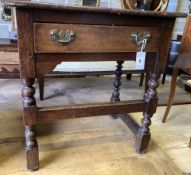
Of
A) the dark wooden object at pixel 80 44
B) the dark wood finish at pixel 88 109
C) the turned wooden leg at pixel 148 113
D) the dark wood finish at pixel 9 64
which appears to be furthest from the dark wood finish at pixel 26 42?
the dark wood finish at pixel 9 64

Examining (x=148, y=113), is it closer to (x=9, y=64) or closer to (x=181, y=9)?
(x=9, y=64)

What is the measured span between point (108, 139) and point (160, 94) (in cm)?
104

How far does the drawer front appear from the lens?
2.89 ft

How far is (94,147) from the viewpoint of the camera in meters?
1.30

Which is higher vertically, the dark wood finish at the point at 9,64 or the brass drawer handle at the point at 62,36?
the brass drawer handle at the point at 62,36

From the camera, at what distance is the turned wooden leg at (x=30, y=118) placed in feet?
3.13

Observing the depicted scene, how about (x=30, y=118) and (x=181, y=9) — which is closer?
Answer: (x=30, y=118)

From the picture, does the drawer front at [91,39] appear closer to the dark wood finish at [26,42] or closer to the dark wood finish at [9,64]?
the dark wood finish at [26,42]

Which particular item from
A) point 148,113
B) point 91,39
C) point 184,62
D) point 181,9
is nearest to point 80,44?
point 91,39

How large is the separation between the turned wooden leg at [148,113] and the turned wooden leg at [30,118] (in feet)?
1.86

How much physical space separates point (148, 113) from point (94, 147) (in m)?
0.38

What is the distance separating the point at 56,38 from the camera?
2.92 ft

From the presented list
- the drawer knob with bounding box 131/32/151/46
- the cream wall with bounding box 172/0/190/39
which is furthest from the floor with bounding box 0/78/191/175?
the cream wall with bounding box 172/0/190/39

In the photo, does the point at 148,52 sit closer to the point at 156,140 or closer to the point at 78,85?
the point at 156,140
